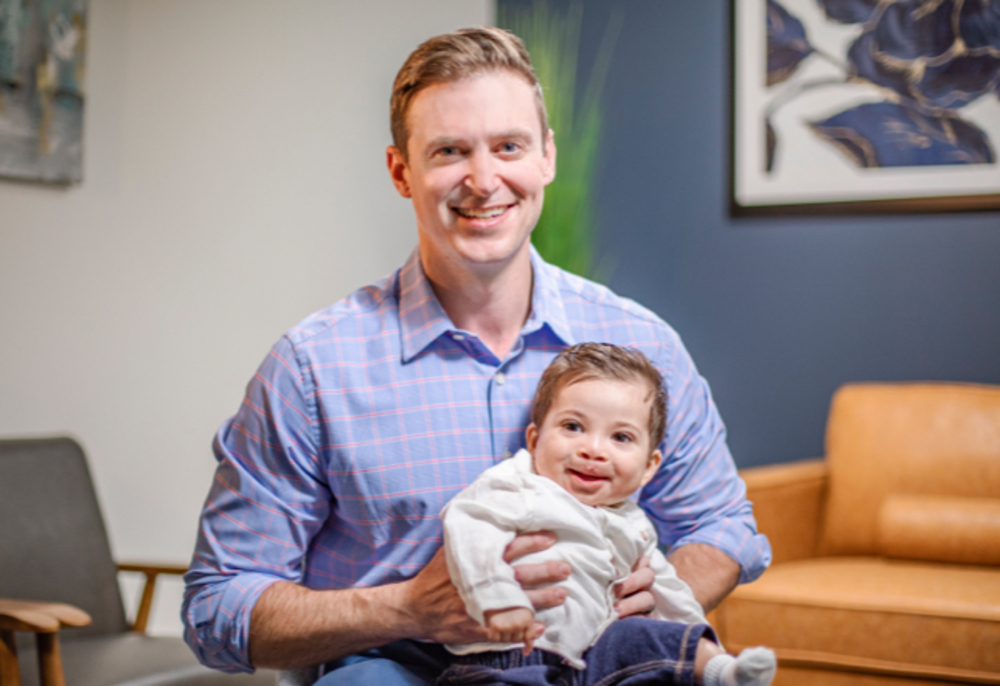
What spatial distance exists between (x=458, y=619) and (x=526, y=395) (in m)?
0.37

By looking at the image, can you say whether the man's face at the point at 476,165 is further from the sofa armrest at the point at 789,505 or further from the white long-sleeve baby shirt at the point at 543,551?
the sofa armrest at the point at 789,505

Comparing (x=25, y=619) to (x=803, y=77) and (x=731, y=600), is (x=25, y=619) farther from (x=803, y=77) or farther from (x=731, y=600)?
(x=803, y=77)

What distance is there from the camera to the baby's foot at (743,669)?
109 centimetres

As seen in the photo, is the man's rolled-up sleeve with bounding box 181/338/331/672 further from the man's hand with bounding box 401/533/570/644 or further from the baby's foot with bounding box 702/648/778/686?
Result: the baby's foot with bounding box 702/648/778/686

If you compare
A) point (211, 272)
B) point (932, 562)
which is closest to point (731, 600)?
point (932, 562)

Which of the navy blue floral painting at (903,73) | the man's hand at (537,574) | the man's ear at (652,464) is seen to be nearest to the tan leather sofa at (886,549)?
the navy blue floral painting at (903,73)

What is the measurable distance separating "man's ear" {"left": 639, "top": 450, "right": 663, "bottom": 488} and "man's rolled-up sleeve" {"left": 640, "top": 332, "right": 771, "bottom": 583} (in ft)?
0.23

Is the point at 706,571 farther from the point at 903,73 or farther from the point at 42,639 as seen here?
the point at 903,73

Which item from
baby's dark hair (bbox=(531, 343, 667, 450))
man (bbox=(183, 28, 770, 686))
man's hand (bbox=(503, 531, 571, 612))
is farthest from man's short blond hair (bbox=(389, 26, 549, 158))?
man's hand (bbox=(503, 531, 571, 612))

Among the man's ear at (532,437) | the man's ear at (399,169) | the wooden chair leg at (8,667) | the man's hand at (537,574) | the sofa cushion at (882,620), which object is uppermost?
the man's ear at (399,169)

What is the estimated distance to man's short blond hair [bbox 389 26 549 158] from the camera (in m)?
1.31

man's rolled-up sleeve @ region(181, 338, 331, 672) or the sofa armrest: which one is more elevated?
man's rolled-up sleeve @ region(181, 338, 331, 672)

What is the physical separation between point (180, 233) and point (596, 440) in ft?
6.75

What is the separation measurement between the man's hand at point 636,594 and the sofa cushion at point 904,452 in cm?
171
